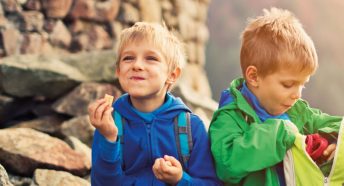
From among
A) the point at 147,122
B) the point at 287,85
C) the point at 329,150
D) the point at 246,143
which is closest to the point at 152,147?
the point at 147,122

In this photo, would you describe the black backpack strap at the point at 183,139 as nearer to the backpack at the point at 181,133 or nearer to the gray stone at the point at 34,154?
the backpack at the point at 181,133

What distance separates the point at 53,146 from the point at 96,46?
3494 mm

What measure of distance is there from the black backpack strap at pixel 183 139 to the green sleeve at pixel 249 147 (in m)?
0.12

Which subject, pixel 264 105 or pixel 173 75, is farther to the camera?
pixel 173 75

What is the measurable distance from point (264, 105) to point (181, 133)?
42cm

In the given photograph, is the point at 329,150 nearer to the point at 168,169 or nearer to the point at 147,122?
the point at 168,169

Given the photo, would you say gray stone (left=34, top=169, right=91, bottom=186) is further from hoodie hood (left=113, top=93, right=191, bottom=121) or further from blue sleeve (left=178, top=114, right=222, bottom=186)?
blue sleeve (left=178, top=114, right=222, bottom=186)

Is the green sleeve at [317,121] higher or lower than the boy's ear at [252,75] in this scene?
lower

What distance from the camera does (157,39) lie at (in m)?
2.88

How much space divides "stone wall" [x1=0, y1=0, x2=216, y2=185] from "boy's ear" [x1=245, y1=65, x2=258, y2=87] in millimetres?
1107

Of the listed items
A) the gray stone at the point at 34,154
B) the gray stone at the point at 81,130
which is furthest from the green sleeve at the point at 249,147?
the gray stone at the point at 81,130

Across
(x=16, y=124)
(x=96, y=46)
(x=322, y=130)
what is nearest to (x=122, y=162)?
(x=322, y=130)

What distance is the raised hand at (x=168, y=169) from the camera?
8.53 ft

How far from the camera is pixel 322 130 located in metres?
2.84
